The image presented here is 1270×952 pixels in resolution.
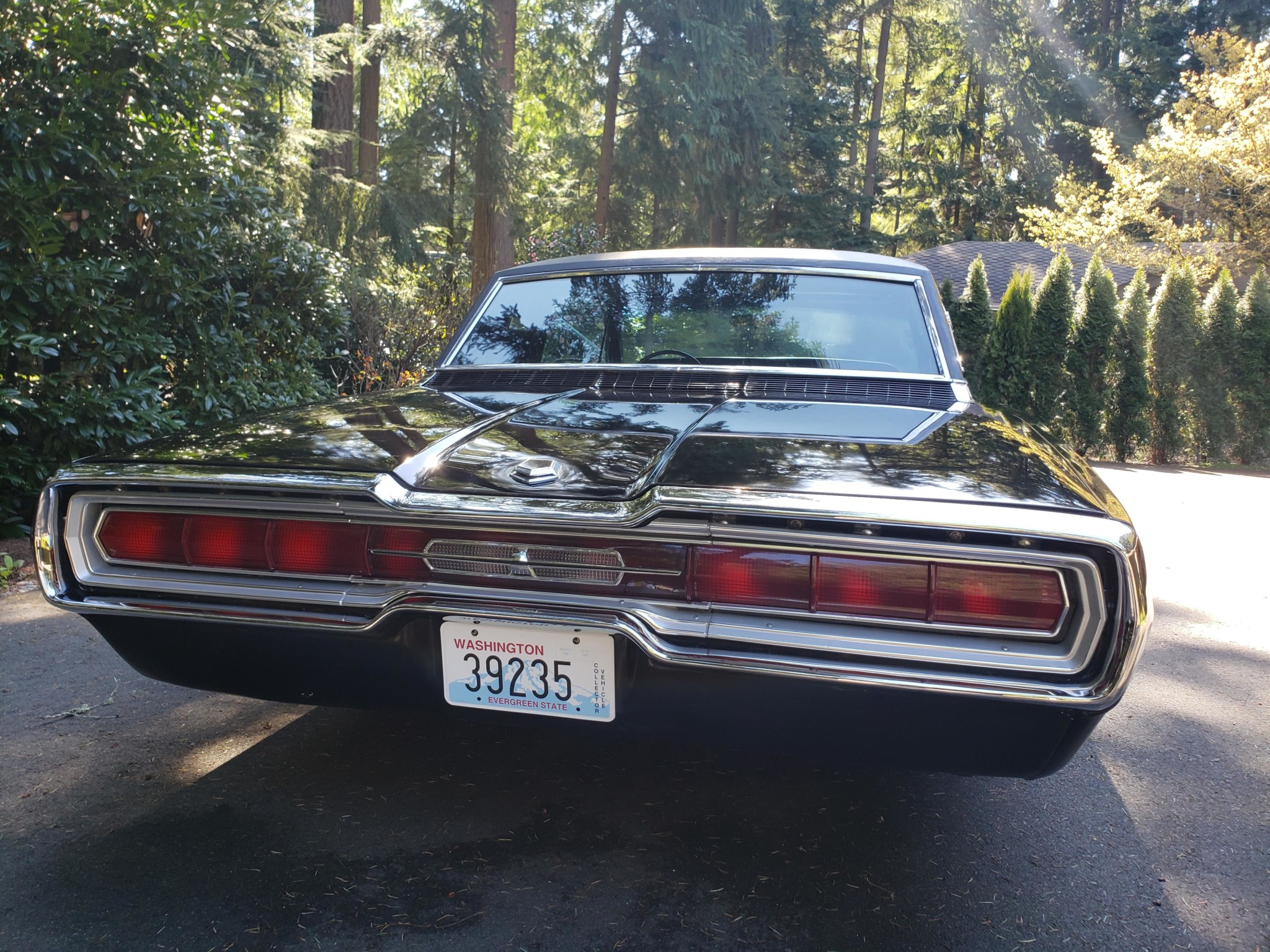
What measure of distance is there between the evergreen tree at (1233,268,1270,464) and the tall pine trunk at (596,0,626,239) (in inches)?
507

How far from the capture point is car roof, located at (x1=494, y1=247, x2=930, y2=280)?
3.22 metres

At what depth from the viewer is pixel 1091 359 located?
11.7m

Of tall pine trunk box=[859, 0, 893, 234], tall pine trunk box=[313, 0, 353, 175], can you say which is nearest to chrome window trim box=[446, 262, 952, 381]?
tall pine trunk box=[313, 0, 353, 175]

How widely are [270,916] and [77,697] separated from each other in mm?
1640

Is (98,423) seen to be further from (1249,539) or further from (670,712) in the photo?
(1249,539)

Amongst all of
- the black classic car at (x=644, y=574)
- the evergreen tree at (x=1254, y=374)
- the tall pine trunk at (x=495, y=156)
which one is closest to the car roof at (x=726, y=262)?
the black classic car at (x=644, y=574)

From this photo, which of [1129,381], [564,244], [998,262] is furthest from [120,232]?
[998,262]

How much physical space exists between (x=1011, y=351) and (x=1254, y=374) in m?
2.93

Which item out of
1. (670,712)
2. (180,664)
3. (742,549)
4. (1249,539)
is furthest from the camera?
(1249,539)

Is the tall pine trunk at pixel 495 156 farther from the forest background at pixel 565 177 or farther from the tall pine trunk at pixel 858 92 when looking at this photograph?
the tall pine trunk at pixel 858 92

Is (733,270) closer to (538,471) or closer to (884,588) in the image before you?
(538,471)

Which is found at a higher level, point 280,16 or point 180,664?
point 280,16

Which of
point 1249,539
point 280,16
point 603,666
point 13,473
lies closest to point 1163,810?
point 603,666

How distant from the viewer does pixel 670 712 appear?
72.7 inches
